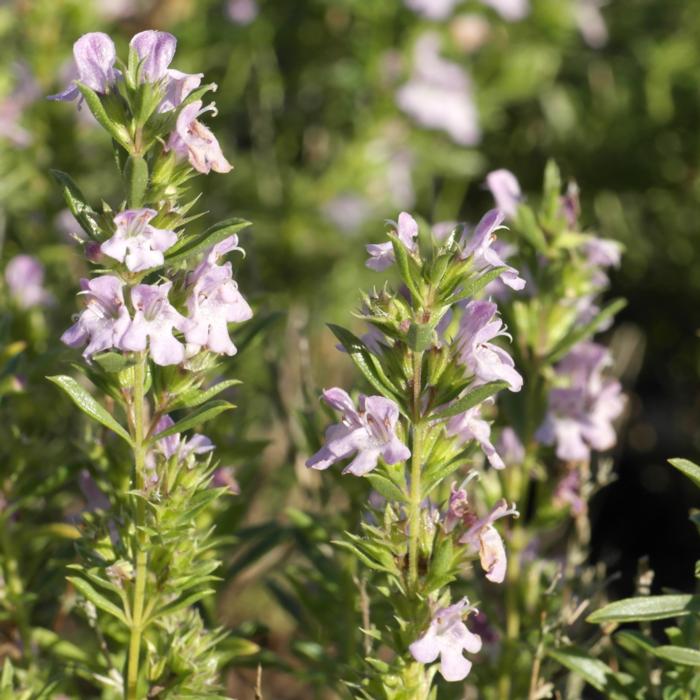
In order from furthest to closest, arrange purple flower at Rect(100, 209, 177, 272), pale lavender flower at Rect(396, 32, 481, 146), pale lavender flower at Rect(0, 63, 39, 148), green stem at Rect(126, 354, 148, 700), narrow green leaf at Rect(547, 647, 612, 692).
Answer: pale lavender flower at Rect(396, 32, 481, 146) < pale lavender flower at Rect(0, 63, 39, 148) < narrow green leaf at Rect(547, 647, 612, 692) < green stem at Rect(126, 354, 148, 700) < purple flower at Rect(100, 209, 177, 272)

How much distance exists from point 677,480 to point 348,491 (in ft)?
6.98

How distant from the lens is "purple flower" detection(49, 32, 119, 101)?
116 centimetres

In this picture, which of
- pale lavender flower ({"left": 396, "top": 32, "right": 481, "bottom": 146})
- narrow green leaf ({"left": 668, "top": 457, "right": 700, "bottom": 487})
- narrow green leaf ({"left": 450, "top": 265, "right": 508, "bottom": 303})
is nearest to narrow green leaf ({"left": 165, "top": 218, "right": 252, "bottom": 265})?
narrow green leaf ({"left": 450, "top": 265, "right": 508, "bottom": 303})

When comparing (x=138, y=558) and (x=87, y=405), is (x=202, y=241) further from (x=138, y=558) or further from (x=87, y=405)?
(x=138, y=558)

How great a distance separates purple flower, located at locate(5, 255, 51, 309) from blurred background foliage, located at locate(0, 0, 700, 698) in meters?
0.75

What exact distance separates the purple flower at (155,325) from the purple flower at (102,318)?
13 millimetres

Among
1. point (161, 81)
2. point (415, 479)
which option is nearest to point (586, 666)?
point (415, 479)

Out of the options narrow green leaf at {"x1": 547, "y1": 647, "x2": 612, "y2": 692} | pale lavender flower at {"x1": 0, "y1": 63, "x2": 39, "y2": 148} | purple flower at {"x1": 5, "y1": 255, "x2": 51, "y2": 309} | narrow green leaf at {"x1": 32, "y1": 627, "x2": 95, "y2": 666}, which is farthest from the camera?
pale lavender flower at {"x1": 0, "y1": 63, "x2": 39, "y2": 148}

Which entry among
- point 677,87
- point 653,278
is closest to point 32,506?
point 653,278

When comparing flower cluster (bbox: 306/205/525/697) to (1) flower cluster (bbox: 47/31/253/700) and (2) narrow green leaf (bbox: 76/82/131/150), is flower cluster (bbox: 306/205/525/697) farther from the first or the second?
(2) narrow green leaf (bbox: 76/82/131/150)

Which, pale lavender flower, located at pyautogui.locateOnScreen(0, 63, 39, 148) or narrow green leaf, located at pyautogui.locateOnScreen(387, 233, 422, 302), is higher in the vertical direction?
narrow green leaf, located at pyautogui.locateOnScreen(387, 233, 422, 302)

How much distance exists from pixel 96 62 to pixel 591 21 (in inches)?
123

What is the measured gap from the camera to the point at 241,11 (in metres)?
3.56

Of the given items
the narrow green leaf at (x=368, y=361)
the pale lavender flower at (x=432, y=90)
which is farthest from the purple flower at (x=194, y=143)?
the pale lavender flower at (x=432, y=90)
